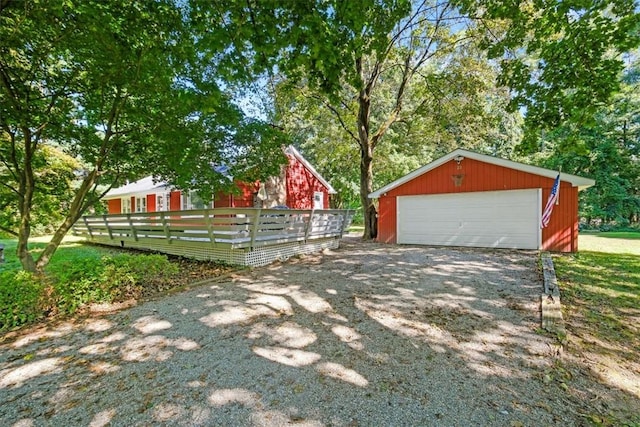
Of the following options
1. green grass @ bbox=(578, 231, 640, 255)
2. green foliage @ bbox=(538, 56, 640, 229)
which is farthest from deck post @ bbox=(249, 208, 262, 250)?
green foliage @ bbox=(538, 56, 640, 229)

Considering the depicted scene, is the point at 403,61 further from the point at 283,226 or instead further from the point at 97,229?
the point at 97,229

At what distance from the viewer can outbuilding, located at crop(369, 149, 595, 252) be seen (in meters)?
9.34

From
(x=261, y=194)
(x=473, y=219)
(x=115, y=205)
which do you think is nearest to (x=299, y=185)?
(x=261, y=194)

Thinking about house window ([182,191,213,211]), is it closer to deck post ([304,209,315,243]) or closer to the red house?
the red house

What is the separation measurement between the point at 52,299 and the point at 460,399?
16.7ft

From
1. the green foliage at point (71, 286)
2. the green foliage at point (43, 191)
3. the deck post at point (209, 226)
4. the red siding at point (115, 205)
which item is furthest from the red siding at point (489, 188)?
the red siding at point (115, 205)

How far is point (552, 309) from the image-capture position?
387cm

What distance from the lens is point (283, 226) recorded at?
26.2ft

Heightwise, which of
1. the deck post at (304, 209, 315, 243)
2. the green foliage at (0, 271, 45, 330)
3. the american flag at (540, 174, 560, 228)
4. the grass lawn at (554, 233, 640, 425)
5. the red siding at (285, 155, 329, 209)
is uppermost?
the red siding at (285, 155, 329, 209)

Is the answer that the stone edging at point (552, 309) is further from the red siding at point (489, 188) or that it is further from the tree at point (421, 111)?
the tree at point (421, 111)

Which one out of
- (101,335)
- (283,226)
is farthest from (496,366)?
(283,226)

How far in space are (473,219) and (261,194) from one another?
326 inches

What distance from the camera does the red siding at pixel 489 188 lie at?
30.2 ft

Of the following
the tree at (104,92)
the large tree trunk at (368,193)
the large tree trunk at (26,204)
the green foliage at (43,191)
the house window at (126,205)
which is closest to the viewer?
the tree at (104,92)
